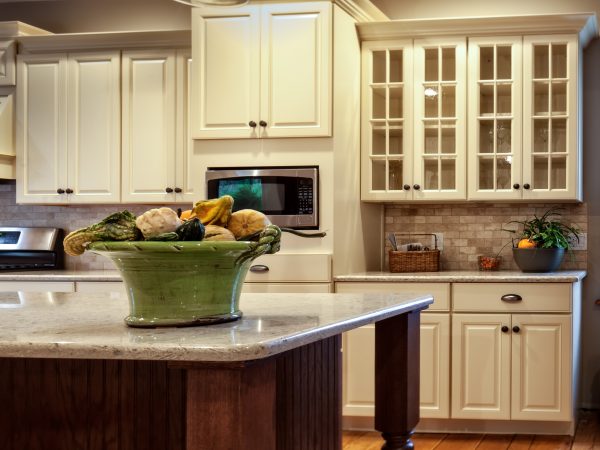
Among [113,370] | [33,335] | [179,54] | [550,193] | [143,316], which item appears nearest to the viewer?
[33,335]

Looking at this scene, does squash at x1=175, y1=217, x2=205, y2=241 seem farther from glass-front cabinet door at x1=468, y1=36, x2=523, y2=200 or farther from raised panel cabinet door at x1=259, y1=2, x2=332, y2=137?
glass-front cabinet door at x1=468, y1=36, x2=523, y2=200

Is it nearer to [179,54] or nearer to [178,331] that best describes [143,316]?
[178,331]

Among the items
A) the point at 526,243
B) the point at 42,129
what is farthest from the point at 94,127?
the point at 526,243

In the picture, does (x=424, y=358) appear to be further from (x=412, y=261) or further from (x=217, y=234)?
(x=217, y=234)

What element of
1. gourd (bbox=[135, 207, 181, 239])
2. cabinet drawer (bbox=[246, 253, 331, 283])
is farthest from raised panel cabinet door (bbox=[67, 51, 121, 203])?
gourd (bbox=[135, 207, 181, 239])

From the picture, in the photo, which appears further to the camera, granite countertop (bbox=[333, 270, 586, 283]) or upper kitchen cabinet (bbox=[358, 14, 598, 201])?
upper kitchen cabinet (bbox=[358, 14, 598, 201])

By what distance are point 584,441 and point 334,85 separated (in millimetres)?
2090

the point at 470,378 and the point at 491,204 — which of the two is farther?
the point at 491,204

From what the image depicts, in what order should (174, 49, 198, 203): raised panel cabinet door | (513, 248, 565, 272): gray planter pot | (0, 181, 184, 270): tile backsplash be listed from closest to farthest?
(513, 248, 565, 272): gray planter pot < (174, 49, 198, 203): raised panel cabinet door < (0, 181, 184, 270): tile backsplash

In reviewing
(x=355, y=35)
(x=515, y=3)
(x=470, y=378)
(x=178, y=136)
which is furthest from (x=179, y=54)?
(x=470, y=378)

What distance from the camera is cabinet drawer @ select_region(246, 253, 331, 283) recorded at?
4289mm

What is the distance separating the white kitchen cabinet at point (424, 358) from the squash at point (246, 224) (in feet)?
8.57

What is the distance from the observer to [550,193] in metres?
4.51

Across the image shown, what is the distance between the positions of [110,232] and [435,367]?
296 cm
